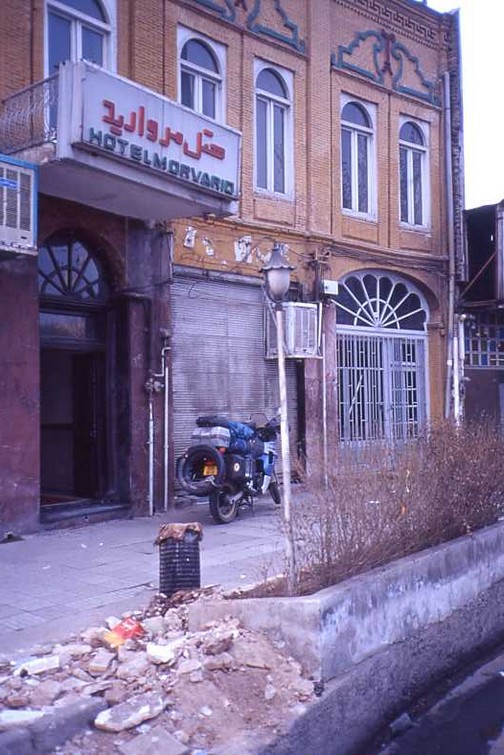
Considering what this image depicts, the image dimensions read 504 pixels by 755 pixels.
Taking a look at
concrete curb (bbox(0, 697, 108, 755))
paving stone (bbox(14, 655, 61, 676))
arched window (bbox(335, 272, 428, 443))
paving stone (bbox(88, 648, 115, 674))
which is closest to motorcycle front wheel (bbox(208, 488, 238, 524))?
arched window (bbox(335, 272, 428, 443))

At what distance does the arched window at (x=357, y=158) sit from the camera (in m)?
15.9

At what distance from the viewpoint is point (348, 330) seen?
618 inches

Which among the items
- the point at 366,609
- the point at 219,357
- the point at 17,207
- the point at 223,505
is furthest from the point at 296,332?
the point at 366,609

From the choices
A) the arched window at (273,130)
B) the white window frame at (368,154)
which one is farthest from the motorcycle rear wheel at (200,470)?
the white window frame at (368,154)

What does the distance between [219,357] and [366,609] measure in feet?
26.3

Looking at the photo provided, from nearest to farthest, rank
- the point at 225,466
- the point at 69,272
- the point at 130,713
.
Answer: the point at 130,713
the point at 225,466
the point at 69,272

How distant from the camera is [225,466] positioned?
10.7 metres

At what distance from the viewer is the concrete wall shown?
5051mm

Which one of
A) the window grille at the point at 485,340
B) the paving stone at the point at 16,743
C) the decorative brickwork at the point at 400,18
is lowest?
the paving stone at the point at 16,743

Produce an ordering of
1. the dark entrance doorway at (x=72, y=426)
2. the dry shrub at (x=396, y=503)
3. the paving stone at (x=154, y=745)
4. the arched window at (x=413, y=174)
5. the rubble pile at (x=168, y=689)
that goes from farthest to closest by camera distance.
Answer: the arched window at (x=413, y=174)
the dark entrance doorway at (x=72, y=426)
the dry shrub at (x=396, y=503)
the rubble pile at (x=168, y=689)
the paving stone at (x=154, y=745)

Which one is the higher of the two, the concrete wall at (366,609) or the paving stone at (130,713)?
the concrete wall at (366,609)

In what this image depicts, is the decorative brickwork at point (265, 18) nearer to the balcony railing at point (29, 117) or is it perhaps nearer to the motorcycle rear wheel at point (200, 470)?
the balcony railing at point (29, 117)

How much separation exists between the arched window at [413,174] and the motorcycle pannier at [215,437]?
26.5 feet

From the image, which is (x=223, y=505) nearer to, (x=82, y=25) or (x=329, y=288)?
(x=329, y=288)
